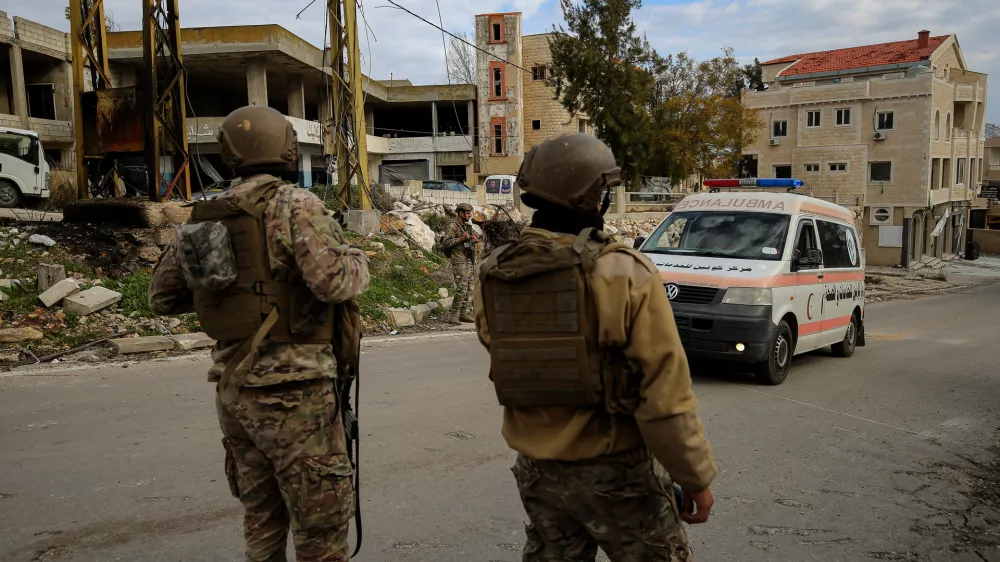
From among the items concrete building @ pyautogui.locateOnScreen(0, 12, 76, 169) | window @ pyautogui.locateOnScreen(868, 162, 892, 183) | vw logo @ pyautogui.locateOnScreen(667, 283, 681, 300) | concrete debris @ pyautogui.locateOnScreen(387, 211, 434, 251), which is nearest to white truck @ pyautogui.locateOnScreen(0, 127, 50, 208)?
concrete debris @ pyautogui.locateOnScreen(387, 211, 434, 251)

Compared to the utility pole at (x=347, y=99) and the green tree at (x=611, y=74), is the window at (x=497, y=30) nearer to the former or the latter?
the green tree at (x=611, y=74)

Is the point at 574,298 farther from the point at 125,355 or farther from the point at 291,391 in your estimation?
the point at 125,355

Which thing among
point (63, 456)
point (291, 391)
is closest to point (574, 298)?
point (291, 391)

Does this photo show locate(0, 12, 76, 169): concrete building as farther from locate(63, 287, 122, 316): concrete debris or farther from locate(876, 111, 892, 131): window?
locate(876, 111, 892, 131): window

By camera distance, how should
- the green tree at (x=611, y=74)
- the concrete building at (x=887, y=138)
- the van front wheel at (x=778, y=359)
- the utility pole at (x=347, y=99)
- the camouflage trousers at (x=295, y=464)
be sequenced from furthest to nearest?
the concrete building at (x=887, y=138)
the green tree at (x=611, y=74)
the utility pole at (x=347, y=99)
the van front wheel at (x=778, y=359)
the camouflage trousers at (x=295, y=464)

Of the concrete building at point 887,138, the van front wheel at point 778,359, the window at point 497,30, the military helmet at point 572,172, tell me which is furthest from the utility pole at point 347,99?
the concrete building at point 887,138

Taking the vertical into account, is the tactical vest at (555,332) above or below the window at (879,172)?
below

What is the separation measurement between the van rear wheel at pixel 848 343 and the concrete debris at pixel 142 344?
843cm

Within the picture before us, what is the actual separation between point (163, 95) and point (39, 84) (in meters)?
23.3

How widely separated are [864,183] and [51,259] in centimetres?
4200

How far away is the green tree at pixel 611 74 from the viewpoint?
34.0 metres

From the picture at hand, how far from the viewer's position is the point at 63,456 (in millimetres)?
5012

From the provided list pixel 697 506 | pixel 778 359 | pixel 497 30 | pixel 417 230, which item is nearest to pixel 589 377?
pixel 697 506

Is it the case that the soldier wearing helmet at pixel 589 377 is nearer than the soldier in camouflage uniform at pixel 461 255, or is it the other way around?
the soldier wearing helmet at pixel 589 377
